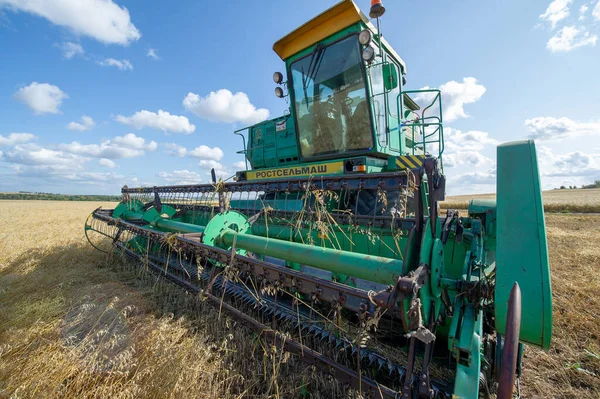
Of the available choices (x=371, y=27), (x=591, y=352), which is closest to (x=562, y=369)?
(x=591, y=352)

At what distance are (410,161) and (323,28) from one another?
1.94m

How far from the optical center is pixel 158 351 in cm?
168

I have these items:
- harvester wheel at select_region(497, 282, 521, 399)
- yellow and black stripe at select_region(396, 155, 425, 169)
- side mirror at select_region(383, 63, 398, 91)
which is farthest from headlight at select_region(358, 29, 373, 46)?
harvester wheel at select_region(497, 282, 521, 399)

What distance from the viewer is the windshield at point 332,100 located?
126 inches

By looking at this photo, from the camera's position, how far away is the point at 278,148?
16.8ft

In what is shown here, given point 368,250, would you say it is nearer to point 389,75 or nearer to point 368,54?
point 368,54

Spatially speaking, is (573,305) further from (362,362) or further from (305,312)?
(305,312)

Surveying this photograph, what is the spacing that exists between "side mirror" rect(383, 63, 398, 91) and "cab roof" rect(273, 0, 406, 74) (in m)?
0.41

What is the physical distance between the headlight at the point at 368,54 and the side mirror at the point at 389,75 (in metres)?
0.49

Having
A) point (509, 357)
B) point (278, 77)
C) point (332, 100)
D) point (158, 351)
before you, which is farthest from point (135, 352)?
point (278, 77)

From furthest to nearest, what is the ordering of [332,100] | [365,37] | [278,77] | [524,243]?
1. [278,77]
2. [332,100]
3. [365,37]
4. [524,243]

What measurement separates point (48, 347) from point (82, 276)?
6.08 feet

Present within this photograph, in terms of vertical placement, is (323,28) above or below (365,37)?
above

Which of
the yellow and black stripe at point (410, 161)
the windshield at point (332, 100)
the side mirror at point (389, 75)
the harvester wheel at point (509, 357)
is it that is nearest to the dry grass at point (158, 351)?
the harvester wheel at point (509, 357)
